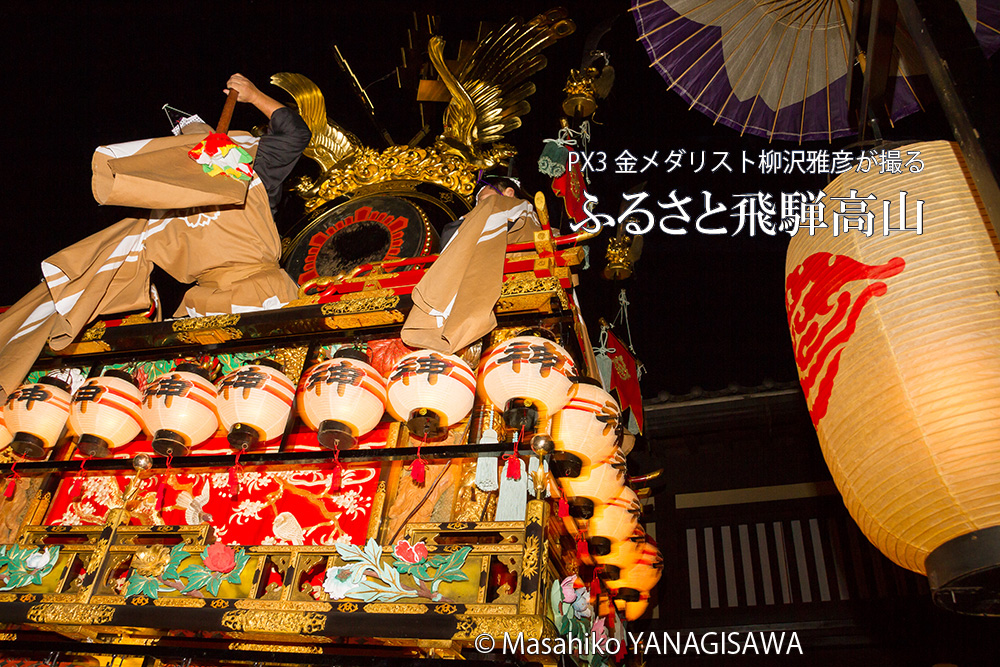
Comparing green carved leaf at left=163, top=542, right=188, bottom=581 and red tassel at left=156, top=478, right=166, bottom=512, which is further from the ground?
red tassel at left=156, top=478, right=166, bottom=512

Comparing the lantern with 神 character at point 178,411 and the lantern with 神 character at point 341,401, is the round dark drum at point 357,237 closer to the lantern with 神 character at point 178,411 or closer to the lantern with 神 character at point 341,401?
the lantern with 神 character at point 178,411

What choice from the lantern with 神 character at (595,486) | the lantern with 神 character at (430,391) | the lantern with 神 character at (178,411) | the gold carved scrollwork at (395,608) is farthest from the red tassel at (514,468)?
the lantern with 神 character at (178,411)

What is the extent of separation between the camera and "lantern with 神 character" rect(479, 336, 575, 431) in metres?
3.79

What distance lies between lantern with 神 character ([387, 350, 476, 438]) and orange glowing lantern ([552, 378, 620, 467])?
0.59 meters

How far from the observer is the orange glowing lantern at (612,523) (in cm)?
470

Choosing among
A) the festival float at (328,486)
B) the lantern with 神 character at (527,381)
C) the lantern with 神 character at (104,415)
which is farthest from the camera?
the lantern with 神 character at (104,415)

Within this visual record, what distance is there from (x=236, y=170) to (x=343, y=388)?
208cm

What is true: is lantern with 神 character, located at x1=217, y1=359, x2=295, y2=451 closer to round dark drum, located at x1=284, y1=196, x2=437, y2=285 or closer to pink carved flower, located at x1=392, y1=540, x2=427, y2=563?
pink carved flower, located at x1=392, y1=540, x2=427, y2=563

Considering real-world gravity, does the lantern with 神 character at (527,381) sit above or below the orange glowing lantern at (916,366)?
above

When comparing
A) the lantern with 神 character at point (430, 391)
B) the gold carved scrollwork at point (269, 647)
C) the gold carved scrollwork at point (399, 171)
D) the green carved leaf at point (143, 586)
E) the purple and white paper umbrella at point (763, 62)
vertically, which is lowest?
the gold carved scrollwork at point (269, 647)

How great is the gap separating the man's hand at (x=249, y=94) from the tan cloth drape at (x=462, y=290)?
2.00 metres

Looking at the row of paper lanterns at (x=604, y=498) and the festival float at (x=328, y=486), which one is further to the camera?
the row of paper lanterns at (x=604, y=498)

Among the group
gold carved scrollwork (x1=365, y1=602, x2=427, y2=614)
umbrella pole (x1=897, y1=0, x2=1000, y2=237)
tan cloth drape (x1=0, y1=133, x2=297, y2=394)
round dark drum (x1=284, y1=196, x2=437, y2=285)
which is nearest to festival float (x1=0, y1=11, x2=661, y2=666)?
gold carved scrollwork (x1=365, y1=602, x2=427, y2=614)

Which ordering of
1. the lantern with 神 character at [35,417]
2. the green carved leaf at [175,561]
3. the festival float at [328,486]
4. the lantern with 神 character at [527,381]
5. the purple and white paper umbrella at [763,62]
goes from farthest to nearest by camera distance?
the lantern with 神 character at [35,417] → the lantern with 神 character at [527,381] → the purple and white paper umbrella at [763,62] → the green carved leaf at [175,561] → the festival float at [328,486]
